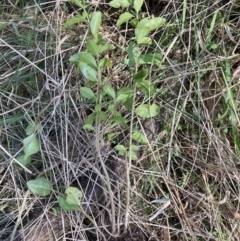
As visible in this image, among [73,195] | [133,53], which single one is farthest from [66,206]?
[133,53]

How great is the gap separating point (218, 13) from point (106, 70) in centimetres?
33

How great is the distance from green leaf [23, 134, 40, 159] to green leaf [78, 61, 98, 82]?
0.74 feet

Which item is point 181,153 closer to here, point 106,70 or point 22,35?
point 106,70

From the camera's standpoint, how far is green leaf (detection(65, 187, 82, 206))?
3.69ft

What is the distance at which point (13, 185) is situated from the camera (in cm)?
125

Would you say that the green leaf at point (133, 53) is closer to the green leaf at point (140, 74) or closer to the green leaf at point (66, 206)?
the green leaf at point (140, 74)

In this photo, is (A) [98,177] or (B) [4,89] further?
(B) [4,89]

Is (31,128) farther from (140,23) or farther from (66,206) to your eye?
(140,23)

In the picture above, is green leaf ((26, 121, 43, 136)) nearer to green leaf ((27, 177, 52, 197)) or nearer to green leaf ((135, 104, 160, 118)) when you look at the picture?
green leaf ((27, 177, 52, 197))

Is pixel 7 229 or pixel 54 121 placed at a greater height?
pixel 54 121

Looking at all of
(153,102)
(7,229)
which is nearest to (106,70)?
(153,102)

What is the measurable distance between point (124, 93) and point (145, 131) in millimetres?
192

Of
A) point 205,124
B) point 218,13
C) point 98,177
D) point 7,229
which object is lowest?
point 7,229

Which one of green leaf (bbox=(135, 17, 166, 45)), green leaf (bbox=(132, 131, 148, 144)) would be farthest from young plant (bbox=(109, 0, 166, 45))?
green leaf (bbox=(132, 131, 148, 144))
